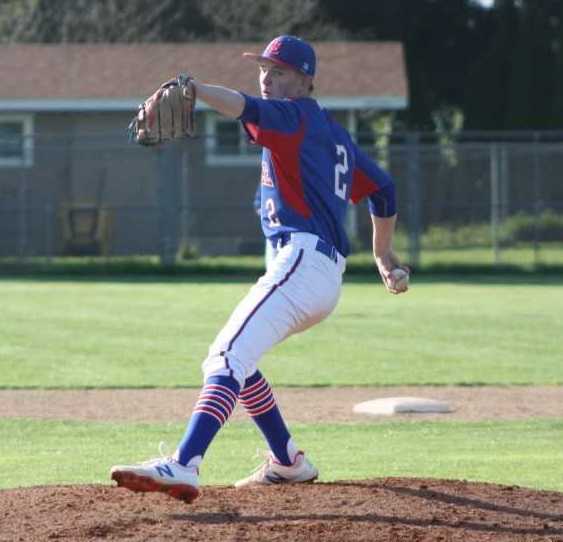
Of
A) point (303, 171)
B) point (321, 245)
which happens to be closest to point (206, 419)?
point (321, 245)

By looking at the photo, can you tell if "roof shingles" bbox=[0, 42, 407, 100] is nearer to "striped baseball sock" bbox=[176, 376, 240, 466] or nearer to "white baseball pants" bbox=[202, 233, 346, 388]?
"white baseball pants" bbox=[202, 233, 346, 388]

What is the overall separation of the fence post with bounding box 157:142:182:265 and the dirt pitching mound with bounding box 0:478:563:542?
1888 centimetres

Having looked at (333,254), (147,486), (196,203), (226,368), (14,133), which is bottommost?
(196,203)

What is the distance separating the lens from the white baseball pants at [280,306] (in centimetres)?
609

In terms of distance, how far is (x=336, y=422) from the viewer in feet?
33.7

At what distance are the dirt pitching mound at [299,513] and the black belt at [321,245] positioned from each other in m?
1.04

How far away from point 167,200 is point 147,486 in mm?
19945

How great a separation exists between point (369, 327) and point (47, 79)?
1562cm

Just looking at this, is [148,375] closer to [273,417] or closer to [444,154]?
[273,417]

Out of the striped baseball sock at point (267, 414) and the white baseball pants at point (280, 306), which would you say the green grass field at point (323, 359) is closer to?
the striped baseball sock at point (267, 414)

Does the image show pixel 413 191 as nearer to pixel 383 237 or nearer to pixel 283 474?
pixel 383 237

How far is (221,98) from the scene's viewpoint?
19.1 ft

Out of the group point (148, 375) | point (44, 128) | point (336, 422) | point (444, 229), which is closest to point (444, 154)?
point (444, 229)

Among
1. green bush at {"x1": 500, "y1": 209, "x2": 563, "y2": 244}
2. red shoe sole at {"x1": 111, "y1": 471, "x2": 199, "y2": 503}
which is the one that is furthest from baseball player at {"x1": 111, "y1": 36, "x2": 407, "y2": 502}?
green bush at {"x1": 500, "y1": 209, "x2": 563, "y2": 244}
